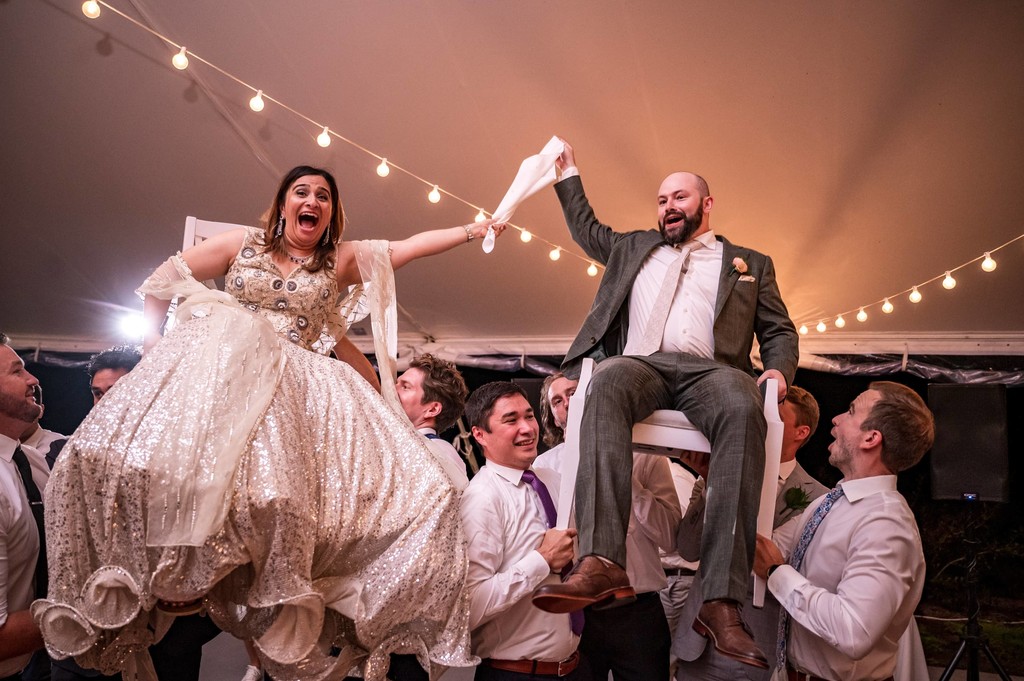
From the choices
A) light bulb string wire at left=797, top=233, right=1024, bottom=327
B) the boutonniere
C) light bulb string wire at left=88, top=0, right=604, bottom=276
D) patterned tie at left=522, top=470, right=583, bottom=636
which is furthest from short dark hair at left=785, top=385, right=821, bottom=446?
light bulb string wire at left=88, top=0, right=604, bottom=276

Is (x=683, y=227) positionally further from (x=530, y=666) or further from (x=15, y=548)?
(x=15, y=548)

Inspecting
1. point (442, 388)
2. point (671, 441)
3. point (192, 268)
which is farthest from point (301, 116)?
point (671, 441)

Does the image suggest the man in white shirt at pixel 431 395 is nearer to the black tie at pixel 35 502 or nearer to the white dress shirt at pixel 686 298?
the white dress shirt at pixel 686 298

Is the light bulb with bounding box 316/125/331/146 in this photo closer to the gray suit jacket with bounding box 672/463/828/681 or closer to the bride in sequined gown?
the bride in sequined gown

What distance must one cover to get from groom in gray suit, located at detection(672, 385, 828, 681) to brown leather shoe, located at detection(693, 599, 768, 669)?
0.23 m

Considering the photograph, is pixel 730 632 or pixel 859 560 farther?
pixel 859 560

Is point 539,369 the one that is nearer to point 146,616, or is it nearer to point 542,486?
point 542,486

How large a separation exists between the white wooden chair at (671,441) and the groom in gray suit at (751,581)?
31cm

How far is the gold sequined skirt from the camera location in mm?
2262

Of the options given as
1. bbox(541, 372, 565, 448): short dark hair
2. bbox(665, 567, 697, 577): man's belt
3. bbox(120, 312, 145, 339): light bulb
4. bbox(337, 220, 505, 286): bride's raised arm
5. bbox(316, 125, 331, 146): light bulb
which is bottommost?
bbox(665, 567, 697, 577): man's belt

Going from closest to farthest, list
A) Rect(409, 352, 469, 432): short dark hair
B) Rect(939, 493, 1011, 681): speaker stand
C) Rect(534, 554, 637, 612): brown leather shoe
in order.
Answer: Rect(534, 554, 637, 612): brown leather shoe, Rect(409, 352, 469, 432): short dark hair, Rect(939, 493, 1011, 681): speaker stand

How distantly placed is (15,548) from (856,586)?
8.71 ft

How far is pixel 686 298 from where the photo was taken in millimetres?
3318

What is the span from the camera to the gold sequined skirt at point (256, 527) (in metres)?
2.26
